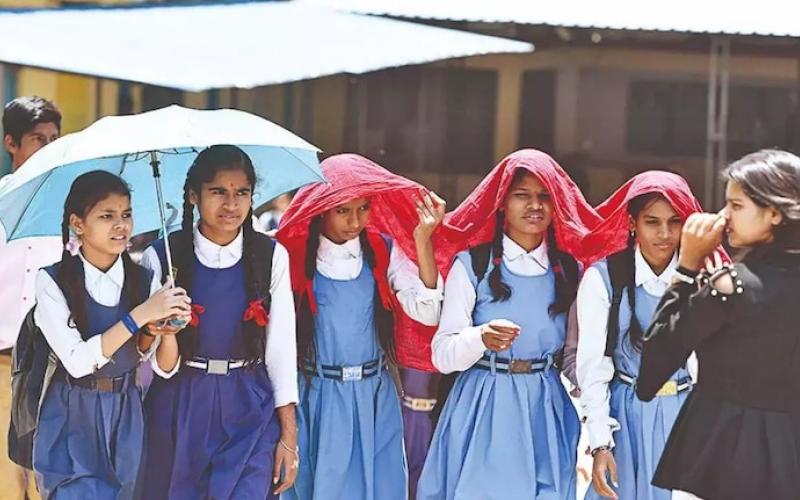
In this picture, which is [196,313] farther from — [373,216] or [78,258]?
[373,216]

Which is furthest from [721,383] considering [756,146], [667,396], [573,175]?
[756,146]

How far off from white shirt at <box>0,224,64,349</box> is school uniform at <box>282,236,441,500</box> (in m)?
1.14

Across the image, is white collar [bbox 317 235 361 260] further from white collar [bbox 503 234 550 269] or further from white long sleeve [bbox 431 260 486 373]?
white collar [bbox 503 234 550 269]

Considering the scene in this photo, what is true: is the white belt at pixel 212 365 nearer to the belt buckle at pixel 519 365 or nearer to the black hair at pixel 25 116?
the belt buckle at pixel 519 365

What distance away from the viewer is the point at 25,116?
4.84 m

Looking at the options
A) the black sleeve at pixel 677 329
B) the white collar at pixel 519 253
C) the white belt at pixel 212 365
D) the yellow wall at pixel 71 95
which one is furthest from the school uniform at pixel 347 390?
the yellow wall at pixel 71 95

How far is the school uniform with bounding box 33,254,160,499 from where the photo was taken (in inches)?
148

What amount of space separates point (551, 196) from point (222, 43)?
3.98m

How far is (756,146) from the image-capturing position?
10.3 m

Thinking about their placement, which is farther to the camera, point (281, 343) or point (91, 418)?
point (281, 343)

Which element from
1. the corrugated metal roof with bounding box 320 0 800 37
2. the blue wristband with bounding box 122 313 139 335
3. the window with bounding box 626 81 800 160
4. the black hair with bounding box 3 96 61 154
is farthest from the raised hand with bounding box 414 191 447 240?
the window with bounding box 626 81 800 160

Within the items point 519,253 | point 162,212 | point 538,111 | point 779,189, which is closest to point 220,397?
point 162,212

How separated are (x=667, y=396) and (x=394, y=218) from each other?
1050 mm

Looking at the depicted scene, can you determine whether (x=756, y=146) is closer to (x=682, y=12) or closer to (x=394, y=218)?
(x=682, y=12)
